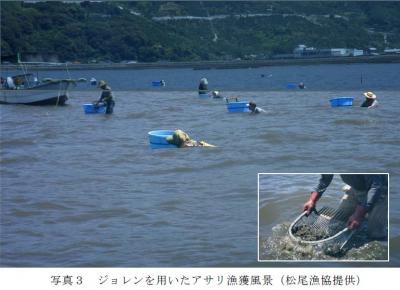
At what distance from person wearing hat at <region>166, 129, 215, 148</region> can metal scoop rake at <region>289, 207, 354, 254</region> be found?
2958 mm

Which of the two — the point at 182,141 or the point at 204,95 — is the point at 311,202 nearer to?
the point at 182,141

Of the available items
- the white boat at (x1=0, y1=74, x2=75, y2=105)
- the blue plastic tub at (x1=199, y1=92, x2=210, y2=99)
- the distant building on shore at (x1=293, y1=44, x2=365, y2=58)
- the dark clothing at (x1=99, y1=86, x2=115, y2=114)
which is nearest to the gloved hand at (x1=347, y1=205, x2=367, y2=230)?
the distant building on shore at (x1=293, y1=44, x2=365, y2=58)

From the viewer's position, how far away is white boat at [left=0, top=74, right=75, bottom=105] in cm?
1558

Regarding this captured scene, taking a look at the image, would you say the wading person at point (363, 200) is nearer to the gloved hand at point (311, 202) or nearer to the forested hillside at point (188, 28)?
the gloved hand at point (311, 202)

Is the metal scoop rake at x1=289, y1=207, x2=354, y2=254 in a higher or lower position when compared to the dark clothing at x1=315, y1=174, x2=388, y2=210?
lower

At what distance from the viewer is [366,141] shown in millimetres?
7125

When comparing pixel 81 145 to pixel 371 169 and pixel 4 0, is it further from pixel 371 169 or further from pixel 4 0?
pixel 371 169

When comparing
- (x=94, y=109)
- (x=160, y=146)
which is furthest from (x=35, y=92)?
(x=160, y=146)

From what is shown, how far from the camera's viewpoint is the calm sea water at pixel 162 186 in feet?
17.1

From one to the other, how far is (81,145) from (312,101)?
5.58 m

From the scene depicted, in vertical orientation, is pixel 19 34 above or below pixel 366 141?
above

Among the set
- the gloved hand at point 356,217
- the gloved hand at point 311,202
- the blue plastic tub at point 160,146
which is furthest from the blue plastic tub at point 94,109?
the gloved hand at point 356,217

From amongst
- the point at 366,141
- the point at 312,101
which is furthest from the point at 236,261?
the point at 312,101

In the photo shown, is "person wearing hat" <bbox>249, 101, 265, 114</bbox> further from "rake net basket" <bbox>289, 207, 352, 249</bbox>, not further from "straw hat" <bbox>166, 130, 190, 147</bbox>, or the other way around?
"rake net basket" <bbox>289, 207, 352, 249</bbox>
